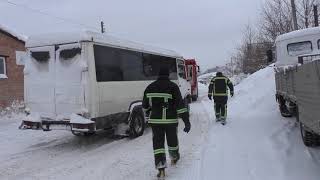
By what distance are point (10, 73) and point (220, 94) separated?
1376cm

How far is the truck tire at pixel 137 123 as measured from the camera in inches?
563

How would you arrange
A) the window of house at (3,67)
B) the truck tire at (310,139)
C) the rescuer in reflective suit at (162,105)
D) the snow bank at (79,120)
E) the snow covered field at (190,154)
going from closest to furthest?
the rescuer in reflective suit at (162,105) < the snow covered field at (190,154) < the truck tire at (310,139) < the snow bank at (79,120) < the window of house at (3,67)

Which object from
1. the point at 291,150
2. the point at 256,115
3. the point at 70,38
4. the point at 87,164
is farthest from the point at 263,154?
the point at 256,115

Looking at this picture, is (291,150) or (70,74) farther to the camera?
(70,74)

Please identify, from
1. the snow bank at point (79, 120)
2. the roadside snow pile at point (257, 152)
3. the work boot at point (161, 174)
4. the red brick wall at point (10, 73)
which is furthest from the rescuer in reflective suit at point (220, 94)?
the red brick wall at point (10, 73)

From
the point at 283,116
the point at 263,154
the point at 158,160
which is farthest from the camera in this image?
the point at 283,116

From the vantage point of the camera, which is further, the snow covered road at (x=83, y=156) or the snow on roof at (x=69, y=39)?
the snow on roof at (x=69, y=39)

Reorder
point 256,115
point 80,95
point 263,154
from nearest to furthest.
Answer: point 263,154, point 80,95, point 256,115

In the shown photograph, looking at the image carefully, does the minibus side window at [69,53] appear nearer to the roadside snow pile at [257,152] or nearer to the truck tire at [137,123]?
the truck tire at [137,123]

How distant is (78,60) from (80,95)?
852mm

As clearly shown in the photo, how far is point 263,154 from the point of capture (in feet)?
33.7

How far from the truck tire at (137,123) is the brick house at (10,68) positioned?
12.5 meters

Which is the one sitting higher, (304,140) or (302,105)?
(302,105)

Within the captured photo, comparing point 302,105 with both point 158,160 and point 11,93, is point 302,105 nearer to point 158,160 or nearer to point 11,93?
point 158,160
